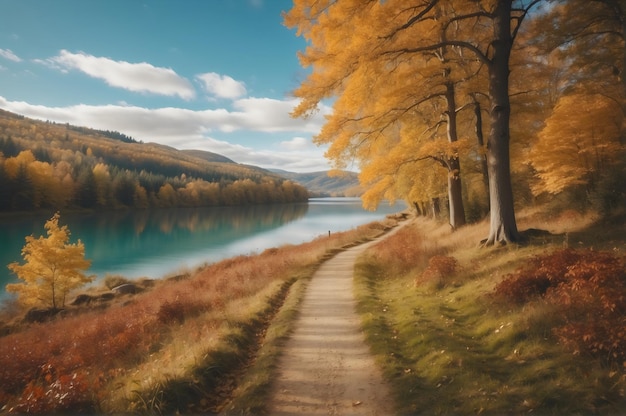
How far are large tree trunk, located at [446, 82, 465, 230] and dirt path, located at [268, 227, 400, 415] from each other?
832 cm

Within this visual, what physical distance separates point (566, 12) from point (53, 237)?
28.0 m

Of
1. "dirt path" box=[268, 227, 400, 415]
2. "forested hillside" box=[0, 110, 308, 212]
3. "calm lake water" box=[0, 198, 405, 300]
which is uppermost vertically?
"forested hillside" box=[0, 110, 308, 212]

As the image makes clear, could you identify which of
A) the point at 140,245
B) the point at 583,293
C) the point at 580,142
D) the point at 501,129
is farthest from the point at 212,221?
the point at 583,293

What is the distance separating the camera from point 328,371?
589 centimetres

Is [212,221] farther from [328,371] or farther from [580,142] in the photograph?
[328,371]

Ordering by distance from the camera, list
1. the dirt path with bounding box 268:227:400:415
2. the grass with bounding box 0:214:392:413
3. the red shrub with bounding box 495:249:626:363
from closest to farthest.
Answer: the red shrub with bounding box 495:249:626:363
the dirt path with bounding box 268:227:400:415
the grass with bounding box 0:214:392:413

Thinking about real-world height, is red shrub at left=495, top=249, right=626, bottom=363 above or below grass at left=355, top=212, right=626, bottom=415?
above

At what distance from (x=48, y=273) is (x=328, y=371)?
22.5 meters

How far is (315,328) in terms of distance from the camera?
8016 millimetres

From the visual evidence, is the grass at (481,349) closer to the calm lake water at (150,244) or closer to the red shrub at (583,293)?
the red shrub at (583,293)

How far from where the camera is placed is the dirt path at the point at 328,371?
489 centimetres

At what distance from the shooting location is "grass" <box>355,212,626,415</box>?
4.14 meters

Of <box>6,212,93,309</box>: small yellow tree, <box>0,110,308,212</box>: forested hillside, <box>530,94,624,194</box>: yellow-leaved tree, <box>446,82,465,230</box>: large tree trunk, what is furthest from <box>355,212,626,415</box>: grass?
<box>0,110,308,212</box>: forested hillside

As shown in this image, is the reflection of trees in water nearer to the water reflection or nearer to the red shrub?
the water reflection
